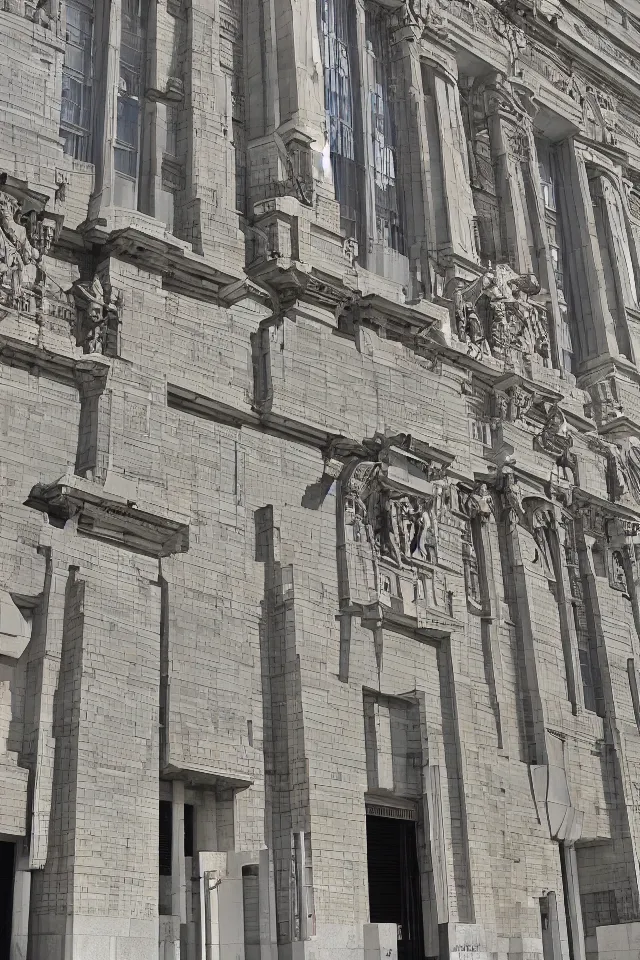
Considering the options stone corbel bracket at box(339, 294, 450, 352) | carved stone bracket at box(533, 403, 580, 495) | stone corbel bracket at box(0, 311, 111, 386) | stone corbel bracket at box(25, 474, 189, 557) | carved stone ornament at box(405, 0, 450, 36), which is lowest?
stone corbel bracket at box(25, 474, 189, 557)

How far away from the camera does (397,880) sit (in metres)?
20.6

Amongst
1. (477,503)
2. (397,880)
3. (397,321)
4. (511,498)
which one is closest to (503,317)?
(397,321)

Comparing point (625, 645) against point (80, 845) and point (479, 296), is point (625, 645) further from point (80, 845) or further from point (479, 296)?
point (80, 845)

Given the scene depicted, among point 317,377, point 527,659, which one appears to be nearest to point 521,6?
point 317,377

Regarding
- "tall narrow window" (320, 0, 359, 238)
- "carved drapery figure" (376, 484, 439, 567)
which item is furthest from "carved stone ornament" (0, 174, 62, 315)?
"tall narrow window" (320, 0, 359, 238)

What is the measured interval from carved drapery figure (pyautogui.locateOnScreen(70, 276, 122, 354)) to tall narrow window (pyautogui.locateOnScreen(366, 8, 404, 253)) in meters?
7.41

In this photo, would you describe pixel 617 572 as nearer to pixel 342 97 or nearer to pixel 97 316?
pixel 342 97

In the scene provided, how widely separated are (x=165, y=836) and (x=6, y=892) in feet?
7.59

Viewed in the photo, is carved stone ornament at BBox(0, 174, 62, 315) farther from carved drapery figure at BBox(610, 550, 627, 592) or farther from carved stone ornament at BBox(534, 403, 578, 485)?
carved drapery figure at BBox(610, 550, 627, 592)

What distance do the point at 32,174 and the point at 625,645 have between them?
14.0 m

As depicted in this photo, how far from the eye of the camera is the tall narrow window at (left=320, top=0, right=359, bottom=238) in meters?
25.5

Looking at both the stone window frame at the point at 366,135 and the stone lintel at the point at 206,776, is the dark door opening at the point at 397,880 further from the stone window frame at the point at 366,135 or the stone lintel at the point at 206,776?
the stone window frame at the point at 366,135

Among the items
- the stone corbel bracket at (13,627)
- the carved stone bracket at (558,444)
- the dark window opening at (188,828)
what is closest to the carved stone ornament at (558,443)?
the carved stone bracket at (558,444)

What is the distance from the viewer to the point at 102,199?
20719 mm
